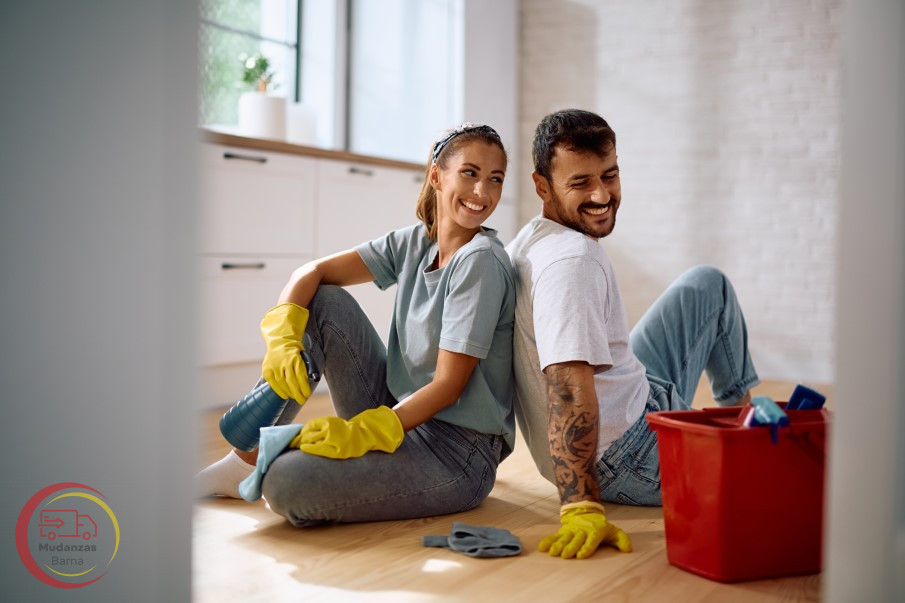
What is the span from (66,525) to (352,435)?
2.70 feet

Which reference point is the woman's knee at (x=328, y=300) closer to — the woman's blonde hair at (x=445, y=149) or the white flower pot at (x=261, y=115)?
the woman's blonde hair at (x=445, y=149)

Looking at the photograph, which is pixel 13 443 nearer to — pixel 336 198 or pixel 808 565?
pixel 808 565

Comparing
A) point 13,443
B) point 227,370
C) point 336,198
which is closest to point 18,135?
point 13,443

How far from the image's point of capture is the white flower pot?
3732 millimetres

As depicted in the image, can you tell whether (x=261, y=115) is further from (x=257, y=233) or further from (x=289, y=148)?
(x=257, y=233)

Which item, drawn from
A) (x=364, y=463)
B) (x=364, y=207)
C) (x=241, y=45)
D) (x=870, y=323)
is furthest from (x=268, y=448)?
(x=241, y=45)

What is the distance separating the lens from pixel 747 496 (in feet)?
4.79

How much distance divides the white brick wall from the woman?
304 cm

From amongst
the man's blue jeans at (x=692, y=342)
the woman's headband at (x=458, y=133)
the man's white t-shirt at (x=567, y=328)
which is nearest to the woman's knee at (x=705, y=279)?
the man's blue jeans at (x=692, y=342)

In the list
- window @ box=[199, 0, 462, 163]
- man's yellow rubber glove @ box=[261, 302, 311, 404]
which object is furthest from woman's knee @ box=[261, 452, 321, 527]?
window @ box=[199, 0, 462, 163]

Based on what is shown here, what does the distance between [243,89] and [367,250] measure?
7.35 feet

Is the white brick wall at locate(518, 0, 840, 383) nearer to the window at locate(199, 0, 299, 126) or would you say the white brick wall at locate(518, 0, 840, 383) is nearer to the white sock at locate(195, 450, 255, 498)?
the window at locate(199, 0, 299, 126)

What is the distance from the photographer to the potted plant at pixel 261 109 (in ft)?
12.3

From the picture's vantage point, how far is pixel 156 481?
0.94 m
